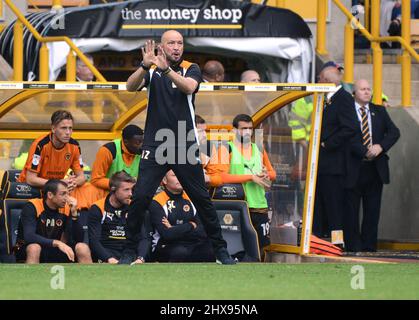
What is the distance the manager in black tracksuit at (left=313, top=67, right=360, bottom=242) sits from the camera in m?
18.8

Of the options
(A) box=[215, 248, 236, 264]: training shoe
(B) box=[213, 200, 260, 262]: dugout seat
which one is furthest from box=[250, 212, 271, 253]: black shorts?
(A) box=[215, 248, 236, 264]: training shoe

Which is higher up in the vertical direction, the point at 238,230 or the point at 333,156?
the point at 333,156

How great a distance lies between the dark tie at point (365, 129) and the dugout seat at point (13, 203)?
15.1 feet

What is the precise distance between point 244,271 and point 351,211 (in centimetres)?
531

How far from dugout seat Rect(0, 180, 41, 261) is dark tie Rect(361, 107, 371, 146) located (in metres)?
4.61

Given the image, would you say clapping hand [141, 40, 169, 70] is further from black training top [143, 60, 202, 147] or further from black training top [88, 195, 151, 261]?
black training top [88, 195, 151, 261]

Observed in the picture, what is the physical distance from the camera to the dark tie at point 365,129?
62.4ft

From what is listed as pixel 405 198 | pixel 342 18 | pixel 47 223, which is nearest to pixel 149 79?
pixel 47 223

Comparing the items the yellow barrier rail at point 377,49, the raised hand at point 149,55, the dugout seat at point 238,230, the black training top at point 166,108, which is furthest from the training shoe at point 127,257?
the yellow barrier rail at point 377,49

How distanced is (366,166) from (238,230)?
9.50 feet

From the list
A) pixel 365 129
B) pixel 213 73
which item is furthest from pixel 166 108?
pixel 365 129

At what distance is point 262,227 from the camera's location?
56.0 ft

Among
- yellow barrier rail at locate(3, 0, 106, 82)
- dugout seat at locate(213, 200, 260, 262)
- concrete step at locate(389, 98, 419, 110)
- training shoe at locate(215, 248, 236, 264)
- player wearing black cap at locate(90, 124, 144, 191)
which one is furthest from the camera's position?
concrete step at locate(389, 98, 419, 110)

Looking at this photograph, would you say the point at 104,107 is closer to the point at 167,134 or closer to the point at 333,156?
the point at 333,156
